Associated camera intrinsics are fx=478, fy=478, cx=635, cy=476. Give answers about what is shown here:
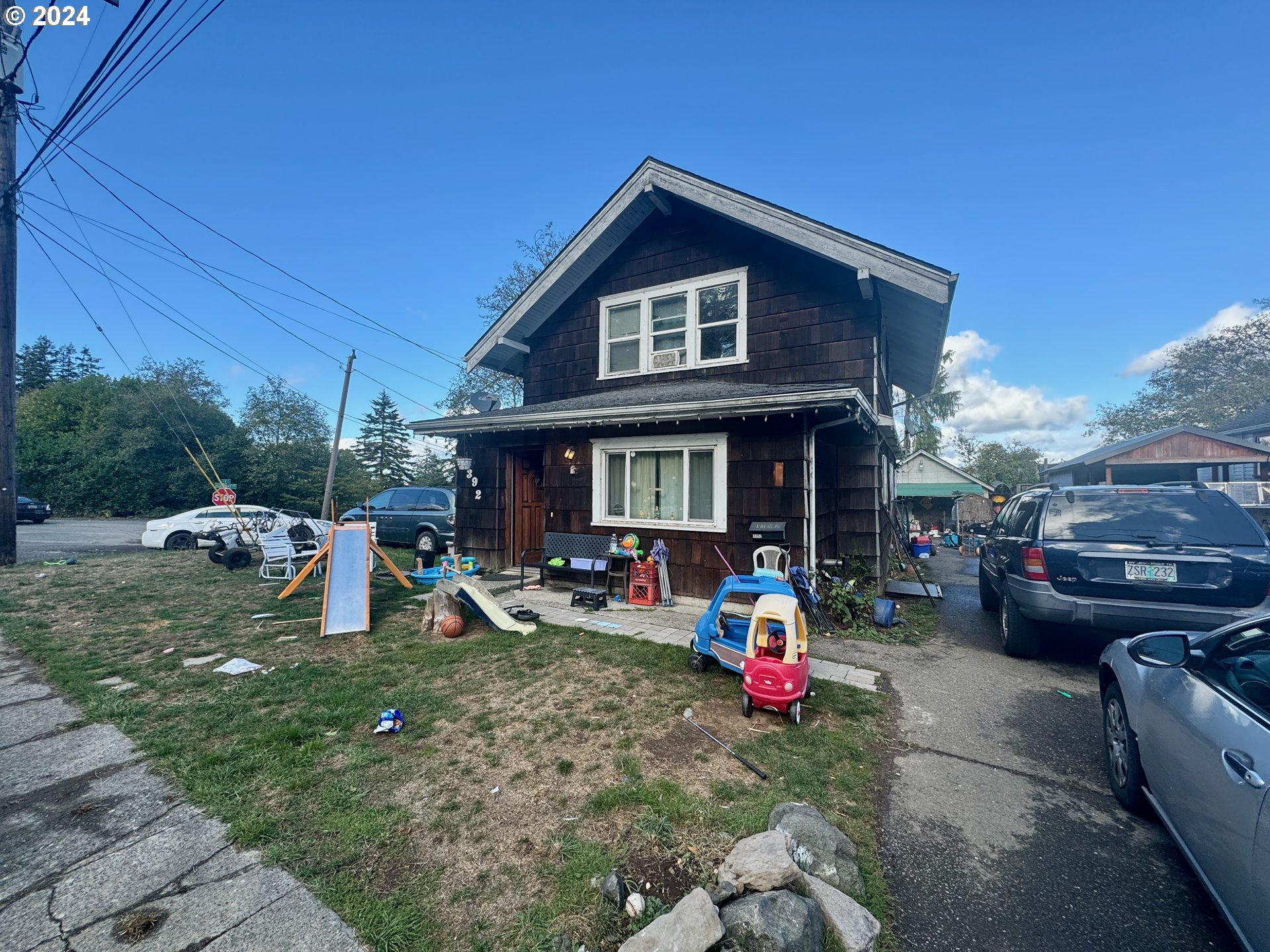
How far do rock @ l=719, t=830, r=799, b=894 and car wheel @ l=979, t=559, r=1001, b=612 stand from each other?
6500mm

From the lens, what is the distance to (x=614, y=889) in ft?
6.33

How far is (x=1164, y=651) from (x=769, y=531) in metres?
4.15

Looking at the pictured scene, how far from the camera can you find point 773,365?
7.77 meters

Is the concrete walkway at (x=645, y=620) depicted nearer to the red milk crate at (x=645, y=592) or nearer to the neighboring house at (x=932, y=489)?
the red milk crate at (x=645, y=592)

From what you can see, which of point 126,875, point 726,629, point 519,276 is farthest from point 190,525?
point 726,629

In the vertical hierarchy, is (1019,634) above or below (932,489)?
below

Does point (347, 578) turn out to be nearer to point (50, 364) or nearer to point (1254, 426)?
point (1254, 426)

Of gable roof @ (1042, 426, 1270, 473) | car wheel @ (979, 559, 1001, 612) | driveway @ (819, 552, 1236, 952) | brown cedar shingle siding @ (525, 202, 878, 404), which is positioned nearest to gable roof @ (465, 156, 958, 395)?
brown cedar shingle siding @ (525, 202, 878, 404)

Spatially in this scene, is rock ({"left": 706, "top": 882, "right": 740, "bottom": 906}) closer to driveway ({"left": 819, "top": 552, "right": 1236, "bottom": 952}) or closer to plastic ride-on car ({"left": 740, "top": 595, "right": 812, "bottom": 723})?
driveway ({"left": 819, "top": 552, "right": 1236, "bottom": 952})

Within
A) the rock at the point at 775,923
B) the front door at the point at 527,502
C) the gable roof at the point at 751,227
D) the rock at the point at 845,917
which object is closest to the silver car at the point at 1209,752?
the rock at the point at 845,917

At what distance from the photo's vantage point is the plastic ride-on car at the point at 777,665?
3445 millimetres

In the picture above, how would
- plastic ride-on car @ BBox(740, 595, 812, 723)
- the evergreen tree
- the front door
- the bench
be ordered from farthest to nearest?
the evergreen tree
the front door
the bench
plastic ride-on car @ BBox(740, 595, 812, 723)

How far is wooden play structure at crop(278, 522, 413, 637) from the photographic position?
18.7ft

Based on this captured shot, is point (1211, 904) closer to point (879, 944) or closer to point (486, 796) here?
point (879, 944)
